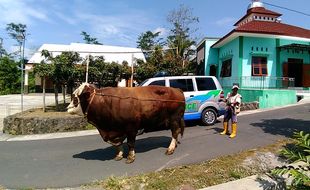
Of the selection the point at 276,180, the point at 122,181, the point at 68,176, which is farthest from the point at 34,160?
the point at 276,180

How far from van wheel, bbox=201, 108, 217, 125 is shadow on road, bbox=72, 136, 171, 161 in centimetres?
277

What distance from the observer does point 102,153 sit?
30.7ft

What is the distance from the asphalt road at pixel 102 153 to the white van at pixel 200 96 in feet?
1.69

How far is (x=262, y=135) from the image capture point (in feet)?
35.6

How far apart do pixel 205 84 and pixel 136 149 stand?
4.99m

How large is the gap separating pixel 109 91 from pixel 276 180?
4295mm

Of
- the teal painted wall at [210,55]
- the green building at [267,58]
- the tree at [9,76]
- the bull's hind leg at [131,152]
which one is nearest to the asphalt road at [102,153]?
the bull's hind leg at [131,152]

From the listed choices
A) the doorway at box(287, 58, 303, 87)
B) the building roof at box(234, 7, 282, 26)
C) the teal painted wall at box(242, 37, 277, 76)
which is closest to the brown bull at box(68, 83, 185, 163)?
the teal painted wall at box(242, 37, 277, 76)

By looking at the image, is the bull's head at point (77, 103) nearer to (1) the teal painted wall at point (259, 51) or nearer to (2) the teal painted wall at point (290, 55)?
(1) the teal painted wall at point (259, 51)

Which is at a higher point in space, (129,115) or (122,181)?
(129,115)

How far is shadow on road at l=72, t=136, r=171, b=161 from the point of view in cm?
896

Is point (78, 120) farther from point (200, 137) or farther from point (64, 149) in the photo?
point (200, 137)

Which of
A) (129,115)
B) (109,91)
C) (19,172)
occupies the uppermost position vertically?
(109,91)

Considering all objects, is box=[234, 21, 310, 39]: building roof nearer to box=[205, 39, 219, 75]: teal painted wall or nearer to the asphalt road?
box=[205, 39, 219, 75]: teal painted wall
